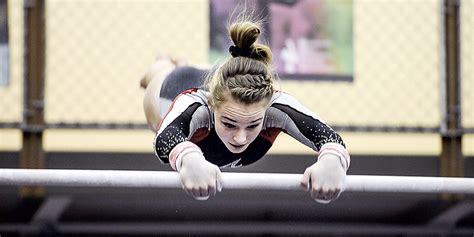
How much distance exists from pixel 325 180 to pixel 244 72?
31 centimetres

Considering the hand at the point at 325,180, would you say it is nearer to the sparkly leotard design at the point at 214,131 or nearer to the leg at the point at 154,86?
the sparkly leotard design at the point at 214,131

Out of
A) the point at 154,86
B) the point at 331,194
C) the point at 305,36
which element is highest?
the point at 305,36

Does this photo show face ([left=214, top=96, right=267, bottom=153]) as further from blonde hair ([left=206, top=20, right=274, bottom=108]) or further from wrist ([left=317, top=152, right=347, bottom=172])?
wrist ([left=317, top=152, right=347, bottom=172])

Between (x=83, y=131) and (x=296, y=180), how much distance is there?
1.37m

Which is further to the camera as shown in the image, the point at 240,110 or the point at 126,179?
the point at 240,110

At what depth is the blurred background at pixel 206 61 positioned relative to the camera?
2777 mm

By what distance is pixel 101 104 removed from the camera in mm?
3064

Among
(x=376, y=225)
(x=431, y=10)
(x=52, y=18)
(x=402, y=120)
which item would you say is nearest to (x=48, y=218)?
(x=52, y=18)

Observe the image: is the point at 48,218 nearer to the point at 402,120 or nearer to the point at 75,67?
the point at 75,67

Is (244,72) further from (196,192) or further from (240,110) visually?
(196,192)

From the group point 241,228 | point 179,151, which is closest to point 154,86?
point 241,228

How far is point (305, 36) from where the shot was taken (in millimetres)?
3000

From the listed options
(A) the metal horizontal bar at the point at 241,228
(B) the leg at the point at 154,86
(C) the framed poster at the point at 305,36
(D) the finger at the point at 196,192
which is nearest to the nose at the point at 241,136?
(D) the finger at the point at 196,192

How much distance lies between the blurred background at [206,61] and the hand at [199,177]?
95cm
